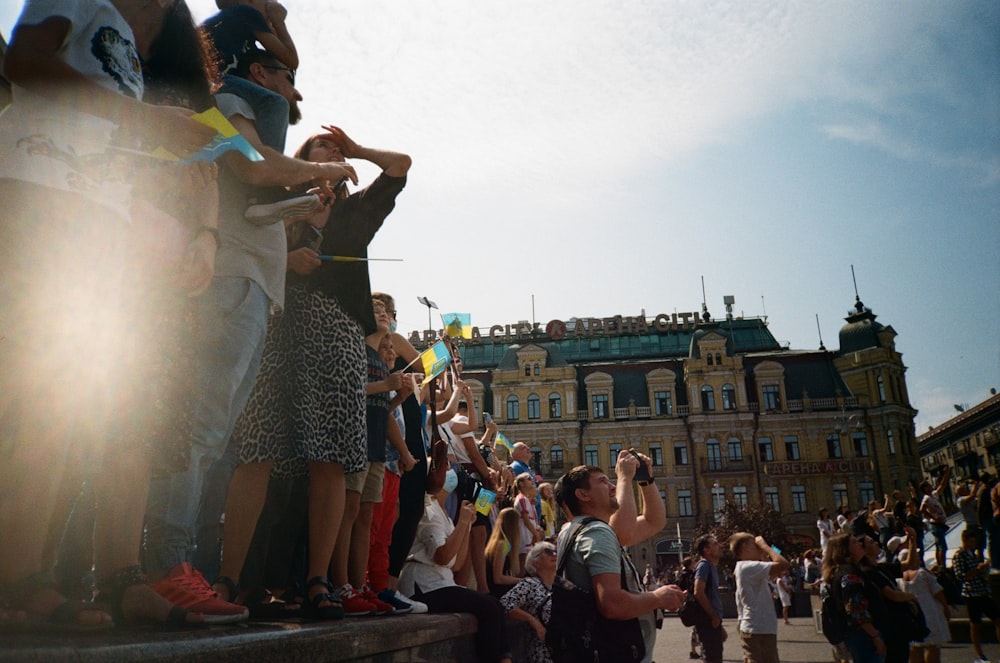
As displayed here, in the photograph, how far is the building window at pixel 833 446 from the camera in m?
43.0

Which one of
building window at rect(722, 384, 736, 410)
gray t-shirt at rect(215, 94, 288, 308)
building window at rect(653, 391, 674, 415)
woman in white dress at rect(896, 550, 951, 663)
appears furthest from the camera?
Result: building window at rect(653, 391, 674, 415)

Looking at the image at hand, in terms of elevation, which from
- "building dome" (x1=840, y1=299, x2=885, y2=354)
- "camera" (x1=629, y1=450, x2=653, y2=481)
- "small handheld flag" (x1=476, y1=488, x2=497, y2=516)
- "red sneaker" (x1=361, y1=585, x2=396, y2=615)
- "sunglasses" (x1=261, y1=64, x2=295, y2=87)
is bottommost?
"red sneaker" (x1=361, y1=585, x2=396, y2=615)

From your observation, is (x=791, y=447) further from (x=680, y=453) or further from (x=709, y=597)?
(x=709, y=597)

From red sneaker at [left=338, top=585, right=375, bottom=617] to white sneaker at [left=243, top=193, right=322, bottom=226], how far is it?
1770 millimetres

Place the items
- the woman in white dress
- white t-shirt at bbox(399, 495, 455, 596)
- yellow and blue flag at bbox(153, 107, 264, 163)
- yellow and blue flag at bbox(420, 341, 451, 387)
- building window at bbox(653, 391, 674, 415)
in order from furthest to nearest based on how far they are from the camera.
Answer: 1. building window at bbox(653, 391, 674, 415)
2. the woman in white dress
3. yellow and blue flag at bbox(420, 341, 451, 387)
4. white t-shirt at bbox(399, 495, 455, 596)
5. yellow and blue flag at bbox(153, 107, 264, 163)

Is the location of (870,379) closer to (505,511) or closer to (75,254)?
(505,511)

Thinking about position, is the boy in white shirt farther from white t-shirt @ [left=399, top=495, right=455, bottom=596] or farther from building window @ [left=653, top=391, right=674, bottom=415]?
building window @ [left=653, top=391, right=674, bottom=415]

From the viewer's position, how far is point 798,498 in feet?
139

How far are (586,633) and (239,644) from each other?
2300 millimetres

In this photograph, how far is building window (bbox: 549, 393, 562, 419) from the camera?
45.9 meters

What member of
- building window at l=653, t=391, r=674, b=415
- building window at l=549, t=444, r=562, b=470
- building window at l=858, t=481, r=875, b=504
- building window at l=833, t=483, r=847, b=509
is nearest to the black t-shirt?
building window at l=549, t=444, r=562, b=470

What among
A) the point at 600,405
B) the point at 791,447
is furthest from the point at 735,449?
the point at 600,405

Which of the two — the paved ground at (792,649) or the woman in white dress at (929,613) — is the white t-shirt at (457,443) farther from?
the woman in white dress at (929,613)

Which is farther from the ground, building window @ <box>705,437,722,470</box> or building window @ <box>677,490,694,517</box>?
building window @ <box>705,437,722,470</box>
